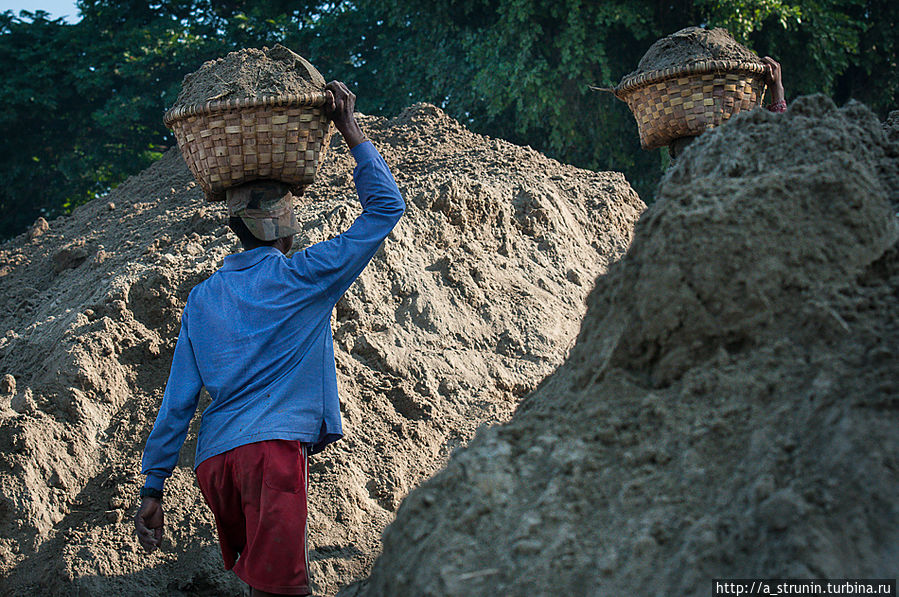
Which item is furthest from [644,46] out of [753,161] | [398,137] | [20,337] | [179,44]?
[753,161]

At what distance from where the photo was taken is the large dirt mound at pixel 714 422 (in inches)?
66.3

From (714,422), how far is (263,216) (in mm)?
1748

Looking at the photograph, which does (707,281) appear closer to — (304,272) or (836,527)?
(836,527)

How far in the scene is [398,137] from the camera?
727cm

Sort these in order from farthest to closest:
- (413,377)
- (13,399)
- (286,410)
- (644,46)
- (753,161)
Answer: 1. (644,46)
2. (413,377)
3. (13,399)
4. (286,410)
5. (753,161)

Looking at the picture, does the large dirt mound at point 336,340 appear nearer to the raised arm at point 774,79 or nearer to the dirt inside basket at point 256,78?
the dirt inside basket at point 256,78

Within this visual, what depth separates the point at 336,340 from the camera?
4.68 metres

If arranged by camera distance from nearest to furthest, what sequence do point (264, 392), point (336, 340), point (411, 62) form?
point (264, 392) < point (336, 340) < point (411, 62)

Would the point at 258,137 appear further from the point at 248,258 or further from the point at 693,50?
the point at 693,50

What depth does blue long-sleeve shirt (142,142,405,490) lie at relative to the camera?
2682mm

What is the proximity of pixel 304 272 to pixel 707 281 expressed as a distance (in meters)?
1.27

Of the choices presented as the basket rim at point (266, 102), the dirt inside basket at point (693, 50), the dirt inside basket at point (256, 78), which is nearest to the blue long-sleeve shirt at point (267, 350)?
the basket rim at point (266, 102)

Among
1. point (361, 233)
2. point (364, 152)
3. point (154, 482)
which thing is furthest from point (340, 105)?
point (154, 482)

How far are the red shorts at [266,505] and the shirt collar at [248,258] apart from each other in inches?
24.8
